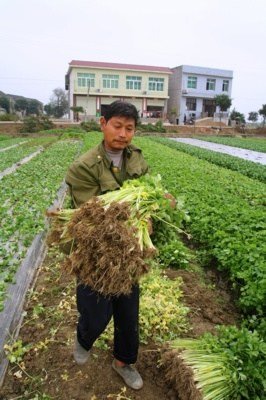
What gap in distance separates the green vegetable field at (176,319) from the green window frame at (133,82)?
51747 mm

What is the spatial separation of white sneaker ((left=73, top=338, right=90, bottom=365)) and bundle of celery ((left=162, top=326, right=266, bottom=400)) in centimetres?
70

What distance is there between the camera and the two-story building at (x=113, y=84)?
2124 inches

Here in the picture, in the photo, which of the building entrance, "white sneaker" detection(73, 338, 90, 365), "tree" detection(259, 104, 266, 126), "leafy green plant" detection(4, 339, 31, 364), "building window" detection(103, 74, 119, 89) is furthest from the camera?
the building entrance

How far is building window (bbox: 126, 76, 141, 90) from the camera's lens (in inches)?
2207

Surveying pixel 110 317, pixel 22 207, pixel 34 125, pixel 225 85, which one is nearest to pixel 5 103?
pixel 34 125

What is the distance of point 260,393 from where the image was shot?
272cm

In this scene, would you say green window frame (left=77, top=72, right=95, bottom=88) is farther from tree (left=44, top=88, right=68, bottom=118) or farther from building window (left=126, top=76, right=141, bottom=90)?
tree (left=44, top=88, right=68, bottom=118)

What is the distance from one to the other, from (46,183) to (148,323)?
7.84 m

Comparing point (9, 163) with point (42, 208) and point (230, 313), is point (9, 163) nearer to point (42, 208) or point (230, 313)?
point (42, 208)

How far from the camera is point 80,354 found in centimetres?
309

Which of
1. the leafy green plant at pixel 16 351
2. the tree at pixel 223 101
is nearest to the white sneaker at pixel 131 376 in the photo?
the leafy green plant at pixel 16 351

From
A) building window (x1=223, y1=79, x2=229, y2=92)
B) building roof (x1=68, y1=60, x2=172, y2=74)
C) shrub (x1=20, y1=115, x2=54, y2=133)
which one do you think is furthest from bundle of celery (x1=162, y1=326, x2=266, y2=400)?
building window (x1=223, y1=79, x2=229, y2=92)

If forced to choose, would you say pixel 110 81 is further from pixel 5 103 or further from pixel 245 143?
pixel 245 143

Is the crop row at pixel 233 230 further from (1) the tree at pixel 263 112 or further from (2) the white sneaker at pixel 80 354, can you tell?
(1) the tree at pixel 263 112
